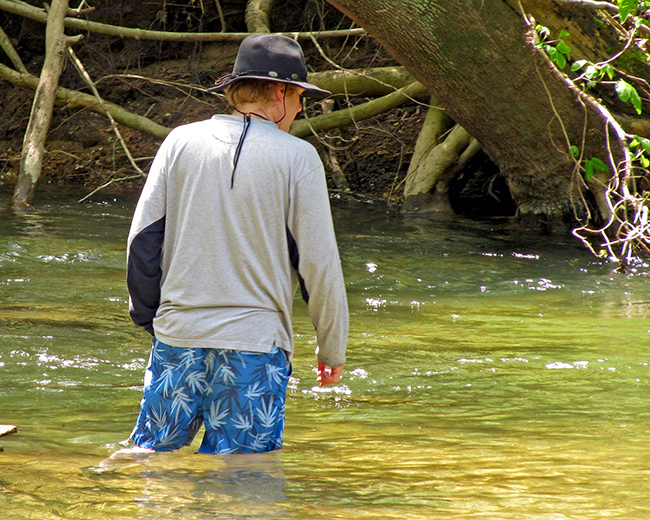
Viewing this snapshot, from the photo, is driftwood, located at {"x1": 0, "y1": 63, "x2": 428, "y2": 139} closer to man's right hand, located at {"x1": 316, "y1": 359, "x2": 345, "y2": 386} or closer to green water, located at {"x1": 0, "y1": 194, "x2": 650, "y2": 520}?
green water, located at {"x1": 0, "y1": 194, "x2": 650, "y2": 520}

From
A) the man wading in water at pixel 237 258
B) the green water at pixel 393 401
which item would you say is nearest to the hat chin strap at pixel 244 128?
the man wading in water at pixel 237 258

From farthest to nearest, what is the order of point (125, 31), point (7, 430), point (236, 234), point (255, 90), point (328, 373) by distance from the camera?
point (125, 31), point (7, 430), point (328, 373), point (255, 90), point (236, 234)

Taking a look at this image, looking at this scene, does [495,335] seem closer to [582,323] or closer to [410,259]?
[582,323]

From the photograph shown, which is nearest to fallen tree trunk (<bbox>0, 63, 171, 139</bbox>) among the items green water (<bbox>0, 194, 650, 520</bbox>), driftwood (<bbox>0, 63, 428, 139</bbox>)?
driftwood (<bbox>0, 63, 428, 139</bbox>)

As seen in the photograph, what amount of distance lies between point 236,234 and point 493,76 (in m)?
5.90

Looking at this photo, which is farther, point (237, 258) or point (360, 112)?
point (360, 112)

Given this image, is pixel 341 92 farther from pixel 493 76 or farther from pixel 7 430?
pixel 7 430

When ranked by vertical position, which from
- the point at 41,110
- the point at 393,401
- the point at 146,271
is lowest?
the point at 393,401

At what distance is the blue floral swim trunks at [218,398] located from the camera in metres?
2.53

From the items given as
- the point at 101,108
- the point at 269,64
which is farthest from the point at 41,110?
the point at 269,64

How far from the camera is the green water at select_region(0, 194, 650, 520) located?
2.42 metres

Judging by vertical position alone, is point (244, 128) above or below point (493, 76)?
below

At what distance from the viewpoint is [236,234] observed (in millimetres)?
2498

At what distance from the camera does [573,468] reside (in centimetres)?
284
